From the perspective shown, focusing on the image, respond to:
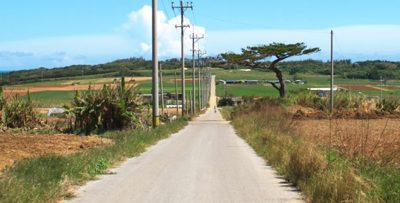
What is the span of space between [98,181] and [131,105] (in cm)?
2103

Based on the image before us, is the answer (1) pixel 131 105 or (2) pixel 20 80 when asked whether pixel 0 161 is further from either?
(2) pixel 20 80

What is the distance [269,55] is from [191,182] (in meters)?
52.0

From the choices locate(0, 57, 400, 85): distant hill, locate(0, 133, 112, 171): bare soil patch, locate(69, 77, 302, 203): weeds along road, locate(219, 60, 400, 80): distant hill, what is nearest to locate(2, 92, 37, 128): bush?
locate(0, 133, 112, 171): bare soil patch

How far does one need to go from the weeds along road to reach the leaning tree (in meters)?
43.7

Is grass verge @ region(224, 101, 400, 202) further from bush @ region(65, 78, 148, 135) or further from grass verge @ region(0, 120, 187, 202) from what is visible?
bush @ region(65, 78, 148, 135)

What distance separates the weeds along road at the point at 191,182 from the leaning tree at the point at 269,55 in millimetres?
43694

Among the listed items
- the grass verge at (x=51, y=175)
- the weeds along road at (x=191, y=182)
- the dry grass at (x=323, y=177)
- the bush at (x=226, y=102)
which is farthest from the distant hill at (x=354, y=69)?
the dry grass at (x=323, y=177)

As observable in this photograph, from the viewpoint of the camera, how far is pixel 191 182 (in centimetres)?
1328

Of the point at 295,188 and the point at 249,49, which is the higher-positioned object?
the point at 249,49

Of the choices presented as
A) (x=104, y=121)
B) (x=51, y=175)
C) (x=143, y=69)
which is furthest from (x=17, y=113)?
(x=143, y=69)

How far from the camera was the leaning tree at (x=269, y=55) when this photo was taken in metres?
63.2

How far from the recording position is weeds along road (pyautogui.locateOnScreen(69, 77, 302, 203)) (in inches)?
440

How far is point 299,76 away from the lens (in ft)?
577

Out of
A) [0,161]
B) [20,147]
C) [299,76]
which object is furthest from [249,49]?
[299,76]
